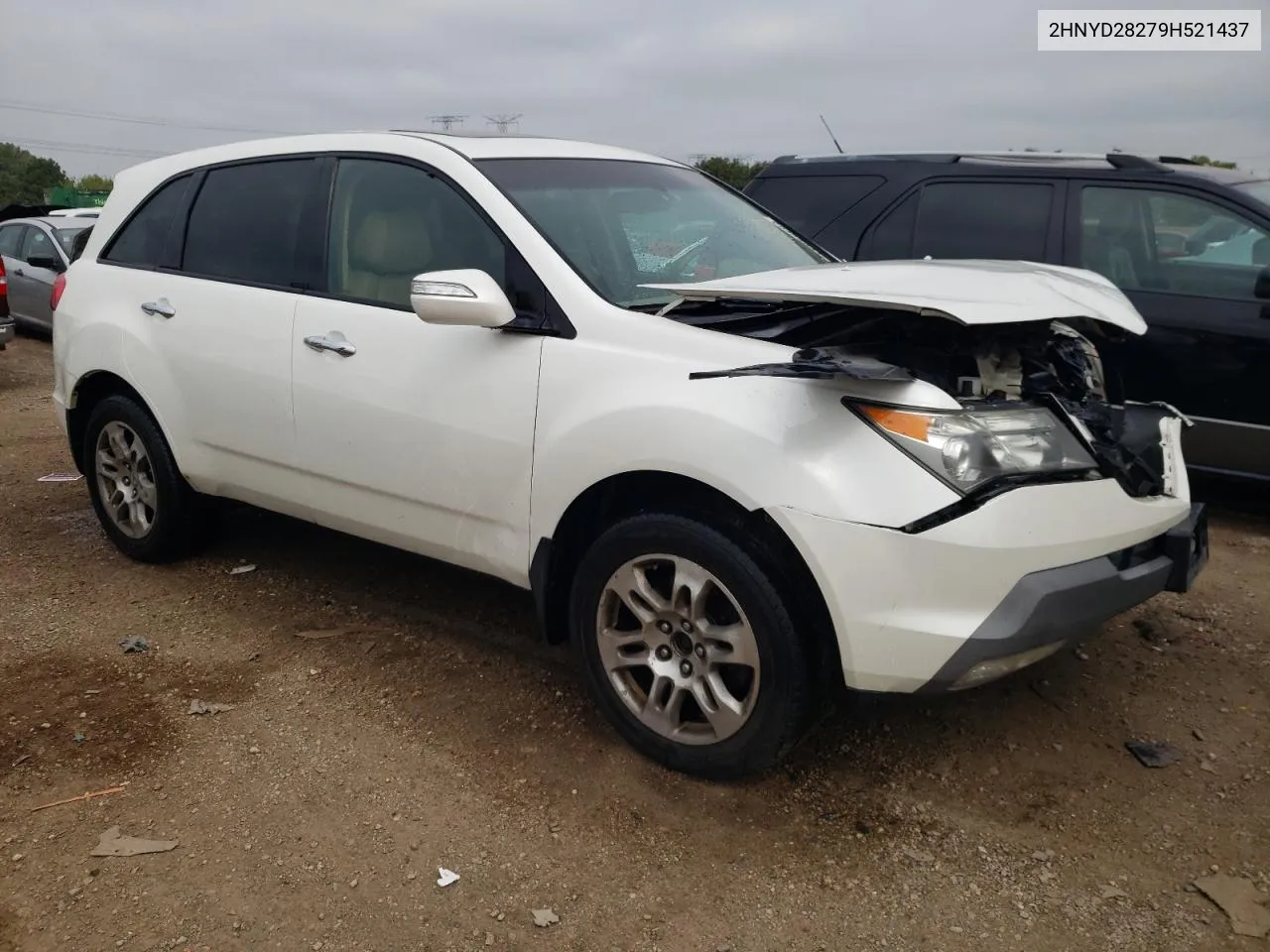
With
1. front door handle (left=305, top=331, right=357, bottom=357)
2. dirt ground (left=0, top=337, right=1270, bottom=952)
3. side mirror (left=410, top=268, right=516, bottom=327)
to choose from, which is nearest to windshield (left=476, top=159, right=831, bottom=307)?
side mirror (left=410, top=268, right=516, bottom=327)

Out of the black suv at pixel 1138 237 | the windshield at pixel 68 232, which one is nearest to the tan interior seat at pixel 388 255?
the black suv at pixel 1138 237

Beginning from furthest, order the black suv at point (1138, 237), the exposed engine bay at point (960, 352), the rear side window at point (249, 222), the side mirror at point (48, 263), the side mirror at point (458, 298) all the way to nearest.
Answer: the side mirror at point (48, 263), the black suv at point (1138, 237), the rear side window at point (249, 222), the side mirror at point (458, 298), the exposed engine bay at point (960, 352)

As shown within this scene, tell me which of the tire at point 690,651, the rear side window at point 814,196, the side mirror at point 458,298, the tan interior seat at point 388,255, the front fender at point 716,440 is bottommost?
the tire at point 690,651

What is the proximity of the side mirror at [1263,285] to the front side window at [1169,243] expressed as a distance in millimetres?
126

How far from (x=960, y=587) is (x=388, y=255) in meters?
2.29

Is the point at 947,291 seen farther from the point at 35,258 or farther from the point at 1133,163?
the point at 35,258

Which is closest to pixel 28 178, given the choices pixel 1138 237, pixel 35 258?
pixel 35 258

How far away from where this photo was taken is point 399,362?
11.4 ft

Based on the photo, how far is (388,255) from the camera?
146 inches

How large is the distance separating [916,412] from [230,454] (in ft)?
9.21

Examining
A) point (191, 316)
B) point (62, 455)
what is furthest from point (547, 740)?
point (62, 455)

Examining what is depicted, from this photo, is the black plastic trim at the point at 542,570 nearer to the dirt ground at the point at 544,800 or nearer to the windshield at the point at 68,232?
the dirt ground at the point at 544,800

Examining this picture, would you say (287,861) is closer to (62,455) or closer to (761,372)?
(761,372)

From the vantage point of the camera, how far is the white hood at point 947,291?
101 inches
